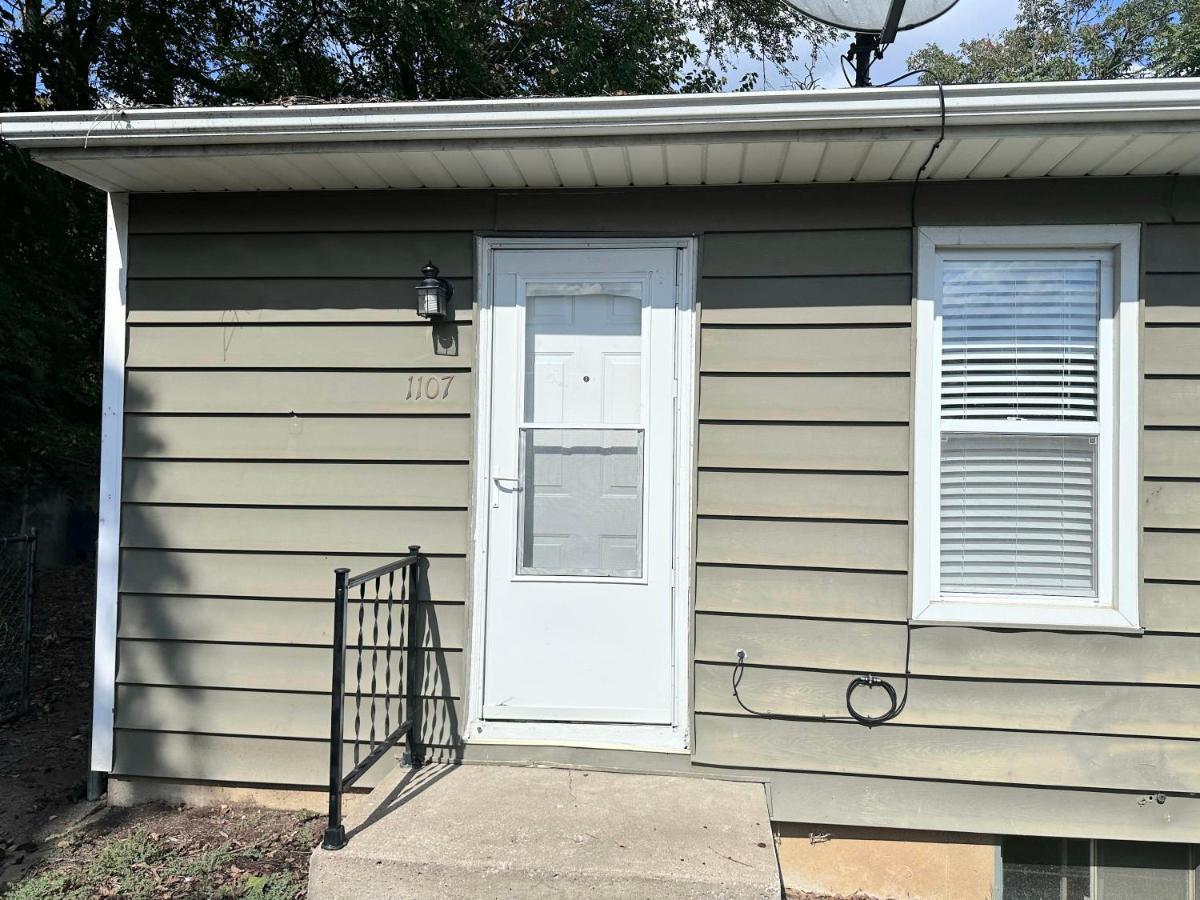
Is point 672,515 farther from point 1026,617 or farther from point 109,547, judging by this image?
point 109,547

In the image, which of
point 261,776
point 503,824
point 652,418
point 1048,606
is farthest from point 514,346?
point 1048,606

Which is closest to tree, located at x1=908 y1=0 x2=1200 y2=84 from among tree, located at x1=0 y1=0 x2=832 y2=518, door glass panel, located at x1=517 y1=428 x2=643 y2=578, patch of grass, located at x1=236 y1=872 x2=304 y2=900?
tree, located at x1=0 y1=0 x2=832 y2=518

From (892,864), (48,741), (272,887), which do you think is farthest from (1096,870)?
(48,741)

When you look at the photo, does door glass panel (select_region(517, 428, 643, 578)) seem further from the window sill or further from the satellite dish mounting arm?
the satellite dish mounting arm

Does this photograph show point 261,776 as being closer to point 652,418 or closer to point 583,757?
point 583,757

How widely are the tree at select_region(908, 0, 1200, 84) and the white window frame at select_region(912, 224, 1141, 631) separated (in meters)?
10.3

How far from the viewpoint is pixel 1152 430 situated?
281cm

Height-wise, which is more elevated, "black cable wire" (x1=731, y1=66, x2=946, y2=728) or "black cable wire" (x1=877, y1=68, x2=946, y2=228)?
"black cable wire" (x1=877, y1=68, x2=946, y2=228)

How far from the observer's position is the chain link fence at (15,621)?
425 centimetres

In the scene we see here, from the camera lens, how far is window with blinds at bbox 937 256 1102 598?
9.42 ft

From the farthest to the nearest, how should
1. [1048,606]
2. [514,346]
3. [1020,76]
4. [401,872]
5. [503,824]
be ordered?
[1020,76]
[514,346]
[1048,606]
[503,824]
[401,872]

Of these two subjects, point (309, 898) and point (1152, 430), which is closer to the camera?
point (309, 898)

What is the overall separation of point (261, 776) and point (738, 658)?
1823 millimetres

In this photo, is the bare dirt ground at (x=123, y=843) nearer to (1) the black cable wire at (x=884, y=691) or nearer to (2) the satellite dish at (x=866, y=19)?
(1) the black cable wire at (x=884, y=691)
